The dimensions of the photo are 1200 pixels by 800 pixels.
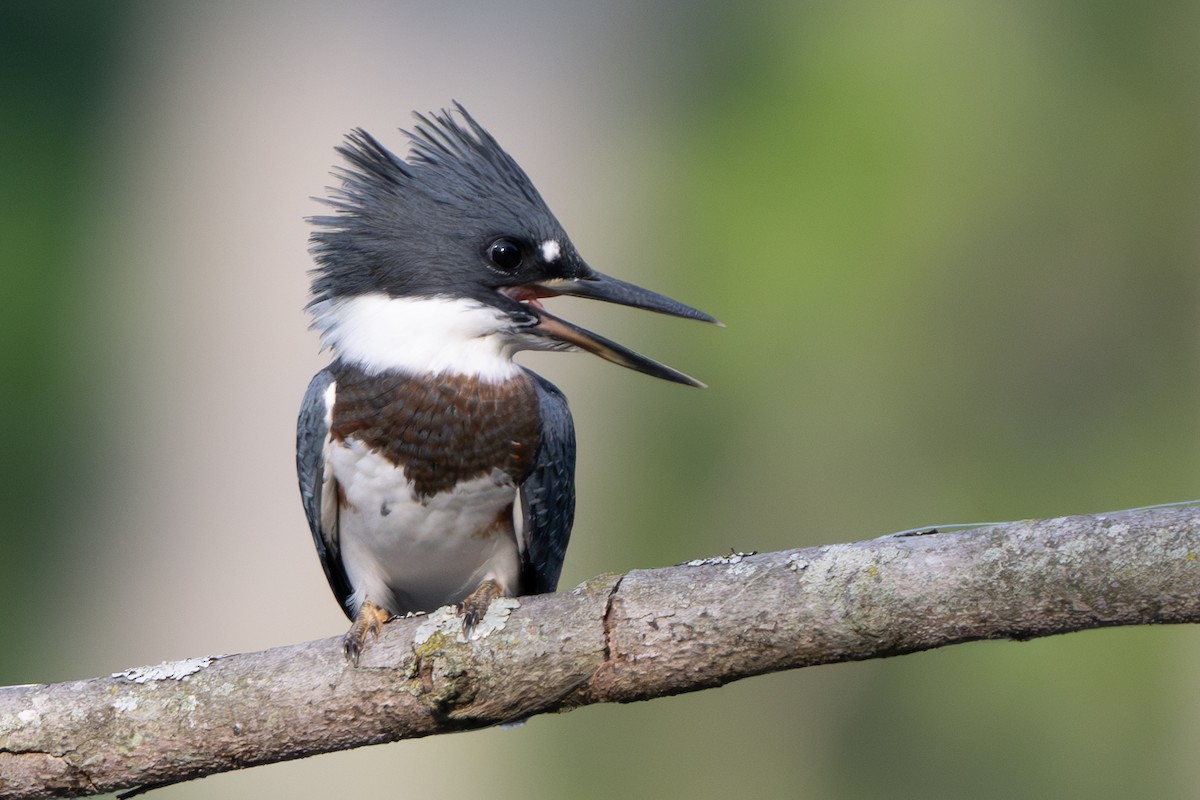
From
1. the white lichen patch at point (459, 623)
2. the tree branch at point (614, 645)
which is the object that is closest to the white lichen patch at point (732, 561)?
the tree branch at point (614, 645)

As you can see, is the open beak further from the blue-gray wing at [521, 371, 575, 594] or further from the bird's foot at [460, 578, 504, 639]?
the bird's foot at [460, 578, 504, 639]

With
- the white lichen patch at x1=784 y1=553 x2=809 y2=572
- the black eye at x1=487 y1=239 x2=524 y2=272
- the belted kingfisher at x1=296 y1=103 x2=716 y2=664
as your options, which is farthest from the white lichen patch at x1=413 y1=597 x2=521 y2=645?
the black eye at x1=487 y1=239 x2=524 y2=272

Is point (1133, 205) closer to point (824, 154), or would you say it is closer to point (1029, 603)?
point (824, 154)

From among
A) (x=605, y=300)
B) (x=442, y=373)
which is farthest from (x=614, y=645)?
(x=605, y=300)

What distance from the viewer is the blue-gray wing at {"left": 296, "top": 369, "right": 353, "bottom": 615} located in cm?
230

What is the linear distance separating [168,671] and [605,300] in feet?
3.33

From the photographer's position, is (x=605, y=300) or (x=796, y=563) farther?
(x=605, y=300)

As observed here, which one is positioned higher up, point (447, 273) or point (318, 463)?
point (447, 273)

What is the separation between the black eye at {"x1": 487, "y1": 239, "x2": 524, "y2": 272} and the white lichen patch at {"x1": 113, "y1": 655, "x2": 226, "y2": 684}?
2.84 ft

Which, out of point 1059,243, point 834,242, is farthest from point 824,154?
point 1059,243

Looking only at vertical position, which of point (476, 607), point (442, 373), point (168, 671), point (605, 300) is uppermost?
point (605, 300)

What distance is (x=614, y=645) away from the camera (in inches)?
67.8

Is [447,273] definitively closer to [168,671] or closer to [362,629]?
[362,629]

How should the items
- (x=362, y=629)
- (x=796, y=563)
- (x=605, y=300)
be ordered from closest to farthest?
(x=796, y=563) → (x=362, y=629) → (x=605, y=300)
